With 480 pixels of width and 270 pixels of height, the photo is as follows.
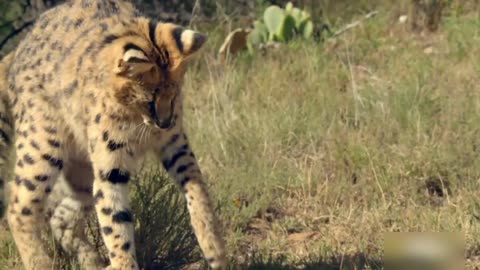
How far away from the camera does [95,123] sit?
201 inches

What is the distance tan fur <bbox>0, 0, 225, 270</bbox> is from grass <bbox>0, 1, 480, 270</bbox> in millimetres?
403

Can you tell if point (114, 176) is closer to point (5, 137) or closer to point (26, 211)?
point (26, 211)

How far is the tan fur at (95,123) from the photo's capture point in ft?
16.3

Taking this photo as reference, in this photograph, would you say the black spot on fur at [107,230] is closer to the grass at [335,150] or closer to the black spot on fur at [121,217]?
the black spot on fur at [121,217]

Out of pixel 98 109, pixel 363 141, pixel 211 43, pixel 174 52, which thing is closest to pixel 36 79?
pixel 98 109

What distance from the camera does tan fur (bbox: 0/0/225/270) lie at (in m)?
4.97

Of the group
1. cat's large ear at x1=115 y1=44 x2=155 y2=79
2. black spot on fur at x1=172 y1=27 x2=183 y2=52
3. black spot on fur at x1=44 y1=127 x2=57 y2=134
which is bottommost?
black spot on fur at x1=44 y1=127 x2=57 y2=134

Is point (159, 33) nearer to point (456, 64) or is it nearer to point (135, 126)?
point (135, 126)

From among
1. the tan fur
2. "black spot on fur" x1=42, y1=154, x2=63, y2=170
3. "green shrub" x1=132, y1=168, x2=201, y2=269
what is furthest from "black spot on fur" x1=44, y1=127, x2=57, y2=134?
"green shrub" x1=132, y1=168, x2=201, y2=269

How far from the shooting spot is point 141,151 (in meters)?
5.12

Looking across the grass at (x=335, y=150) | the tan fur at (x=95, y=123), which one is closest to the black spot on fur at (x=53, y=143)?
the tan fur at (x=95, y=123)

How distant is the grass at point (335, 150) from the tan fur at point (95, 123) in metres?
0.40

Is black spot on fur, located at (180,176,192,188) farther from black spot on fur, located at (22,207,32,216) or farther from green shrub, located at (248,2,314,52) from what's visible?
green shrub, located at (248,2,314,52)

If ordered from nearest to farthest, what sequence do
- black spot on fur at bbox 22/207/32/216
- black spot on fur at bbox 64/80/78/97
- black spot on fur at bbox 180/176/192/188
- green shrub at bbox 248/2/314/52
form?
black spot on fur at bbox 180/176/192/188
black spot on fur at bbox 64/80/78/97
black spot on fur at bbox 22/207/32/216
green shrub at bbox 248/2/314/52
